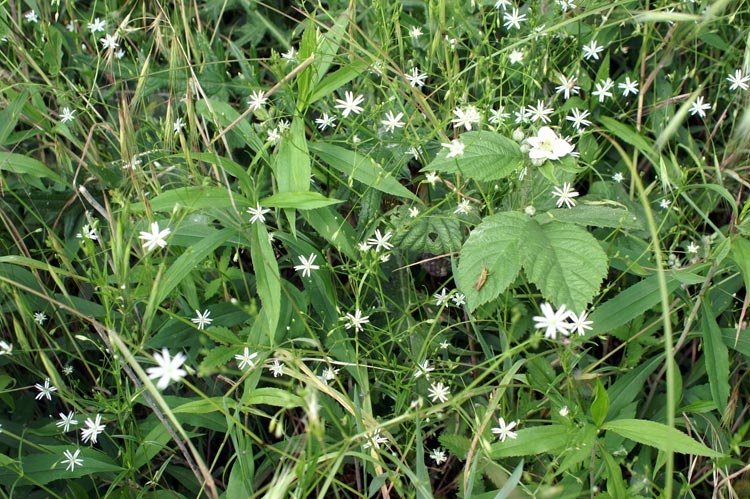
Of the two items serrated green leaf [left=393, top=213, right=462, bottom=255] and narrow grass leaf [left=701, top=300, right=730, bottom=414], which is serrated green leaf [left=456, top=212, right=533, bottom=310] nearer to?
serrated green leaf [left=393, top=213, right=462, bottom=255]

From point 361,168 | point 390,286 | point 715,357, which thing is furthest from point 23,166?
point 715,357

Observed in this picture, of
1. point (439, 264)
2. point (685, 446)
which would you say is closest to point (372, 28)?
point (439, 264)

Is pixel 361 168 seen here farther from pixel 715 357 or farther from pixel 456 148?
pixel 715 357

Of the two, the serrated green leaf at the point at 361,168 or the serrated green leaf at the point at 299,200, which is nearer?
the serrated green leaf at the point at 299,200

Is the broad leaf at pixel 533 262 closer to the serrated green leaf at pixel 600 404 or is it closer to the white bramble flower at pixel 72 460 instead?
the serrated green leaf at pixel 600 404

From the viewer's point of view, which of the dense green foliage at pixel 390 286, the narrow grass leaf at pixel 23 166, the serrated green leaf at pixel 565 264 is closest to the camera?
the serrated green leaf at pixel 565 264

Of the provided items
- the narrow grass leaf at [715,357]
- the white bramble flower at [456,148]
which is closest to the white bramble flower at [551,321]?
the white bramble flower at [456,148]
